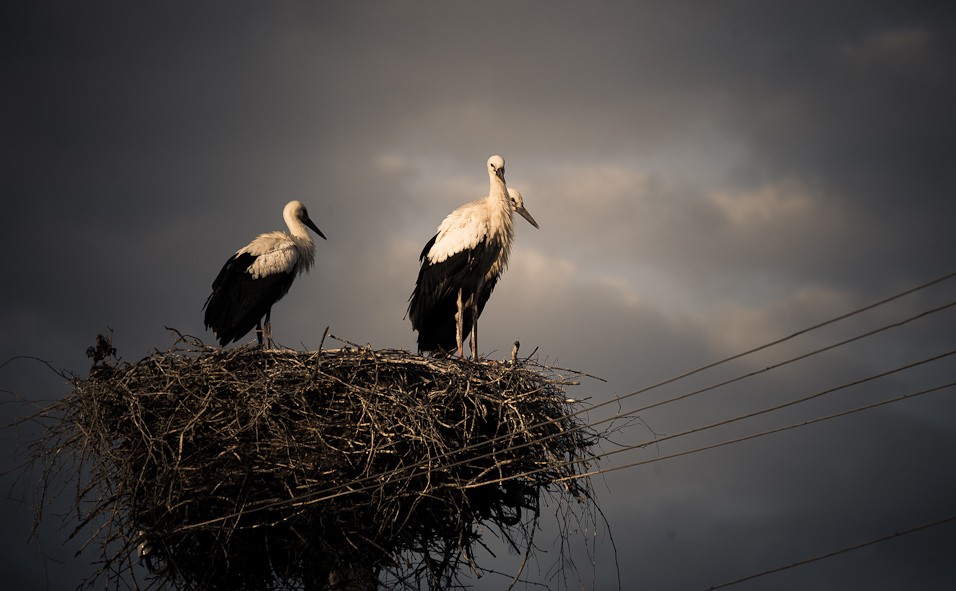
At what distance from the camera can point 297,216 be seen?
1290cm

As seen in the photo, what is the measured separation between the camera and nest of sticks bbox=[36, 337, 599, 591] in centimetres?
803

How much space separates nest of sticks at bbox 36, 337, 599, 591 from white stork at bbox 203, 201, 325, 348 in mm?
2720

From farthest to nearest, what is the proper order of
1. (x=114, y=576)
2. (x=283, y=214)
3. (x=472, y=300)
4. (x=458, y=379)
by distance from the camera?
(x=283, y=214) → (x=472, y=300) → (x=458, y=379) → (x=114, y=576)

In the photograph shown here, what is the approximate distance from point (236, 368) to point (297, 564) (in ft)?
5.25

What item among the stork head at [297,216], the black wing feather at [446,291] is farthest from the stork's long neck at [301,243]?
the black wing feather at [446,291]

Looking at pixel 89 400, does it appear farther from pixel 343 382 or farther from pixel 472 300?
pixel 472 300

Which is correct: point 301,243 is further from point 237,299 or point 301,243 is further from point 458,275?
point 458,275

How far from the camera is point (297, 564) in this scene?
8.52 metres

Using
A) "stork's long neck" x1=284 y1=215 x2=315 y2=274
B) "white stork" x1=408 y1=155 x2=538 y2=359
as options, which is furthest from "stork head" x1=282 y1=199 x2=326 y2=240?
"white stork" x1=408 y1=155 x2=538 y2=359

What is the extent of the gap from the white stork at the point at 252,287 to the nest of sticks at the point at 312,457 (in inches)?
107

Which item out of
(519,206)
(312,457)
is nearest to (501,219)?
→ (519,206)

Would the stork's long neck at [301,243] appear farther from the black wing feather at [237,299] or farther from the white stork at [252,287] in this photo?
the black wing feather at [237,299]

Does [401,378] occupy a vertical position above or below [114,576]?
above

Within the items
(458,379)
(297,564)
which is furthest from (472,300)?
(297,564)
